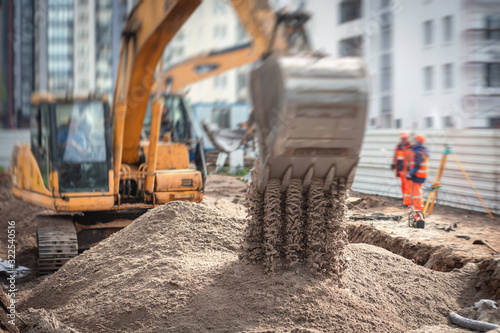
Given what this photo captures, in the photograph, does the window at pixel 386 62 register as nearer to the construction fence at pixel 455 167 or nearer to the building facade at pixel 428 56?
the building facade at pixel 428 56

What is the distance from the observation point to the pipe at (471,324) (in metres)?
4.67

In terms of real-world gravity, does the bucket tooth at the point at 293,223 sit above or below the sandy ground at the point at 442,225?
above

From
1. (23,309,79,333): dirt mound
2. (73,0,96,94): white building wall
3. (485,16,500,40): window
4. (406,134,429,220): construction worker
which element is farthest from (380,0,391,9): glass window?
(23,309,79,333): dirt mound

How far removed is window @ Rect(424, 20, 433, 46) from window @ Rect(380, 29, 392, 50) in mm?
3614

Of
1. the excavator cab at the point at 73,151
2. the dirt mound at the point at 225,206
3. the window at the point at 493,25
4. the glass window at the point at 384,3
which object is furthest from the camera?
the glass window at the point at 384,3

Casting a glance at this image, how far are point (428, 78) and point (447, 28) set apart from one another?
2116 mm

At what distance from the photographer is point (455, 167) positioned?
11398 mm

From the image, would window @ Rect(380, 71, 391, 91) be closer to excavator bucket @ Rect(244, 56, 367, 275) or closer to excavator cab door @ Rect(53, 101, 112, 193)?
excavator cab door @ Rect(53, 101, 112, 193)

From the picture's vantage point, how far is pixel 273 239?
4938mm

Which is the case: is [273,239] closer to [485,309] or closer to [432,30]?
[485,309]

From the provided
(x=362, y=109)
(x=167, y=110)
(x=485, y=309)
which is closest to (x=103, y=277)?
(x=362, y=109)

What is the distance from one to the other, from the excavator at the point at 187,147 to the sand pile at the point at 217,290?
1.06ft


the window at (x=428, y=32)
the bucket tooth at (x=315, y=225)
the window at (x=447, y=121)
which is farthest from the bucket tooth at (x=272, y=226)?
the window at (x=428, y=32)

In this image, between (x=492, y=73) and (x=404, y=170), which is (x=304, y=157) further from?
(x=492, y=73)
